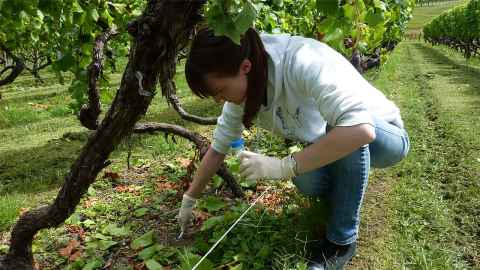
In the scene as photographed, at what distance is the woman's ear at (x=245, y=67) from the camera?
5.98 feet

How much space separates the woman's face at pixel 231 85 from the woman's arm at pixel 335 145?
376 mm

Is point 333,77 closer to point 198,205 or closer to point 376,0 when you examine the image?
point 376,0

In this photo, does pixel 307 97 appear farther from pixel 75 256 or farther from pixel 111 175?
pixel 111 175

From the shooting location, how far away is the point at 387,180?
Result: 3541 millimetres

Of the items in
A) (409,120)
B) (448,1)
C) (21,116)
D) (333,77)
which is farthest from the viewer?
(448,1)

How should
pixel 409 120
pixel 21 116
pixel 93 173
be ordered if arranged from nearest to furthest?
pixel 93 173, pixel 409 120, pixel 21 116

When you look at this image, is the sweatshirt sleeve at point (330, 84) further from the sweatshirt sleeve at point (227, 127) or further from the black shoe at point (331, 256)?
the black shoe at point (331, 256)

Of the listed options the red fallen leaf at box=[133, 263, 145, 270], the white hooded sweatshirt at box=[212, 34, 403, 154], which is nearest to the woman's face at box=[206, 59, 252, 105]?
the white hooded sweatshirt at box=[212, 34, 403, 154]

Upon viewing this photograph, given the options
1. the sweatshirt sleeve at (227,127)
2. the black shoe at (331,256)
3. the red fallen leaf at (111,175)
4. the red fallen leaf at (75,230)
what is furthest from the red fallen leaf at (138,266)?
the red fallen leaf at (111,175)

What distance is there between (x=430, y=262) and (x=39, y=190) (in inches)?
119

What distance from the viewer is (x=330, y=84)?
1.75m

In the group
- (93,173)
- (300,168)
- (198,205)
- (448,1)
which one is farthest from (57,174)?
(448,1)

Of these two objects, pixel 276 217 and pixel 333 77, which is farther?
pixel 276 217

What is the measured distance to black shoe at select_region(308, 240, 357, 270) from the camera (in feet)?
7.18
